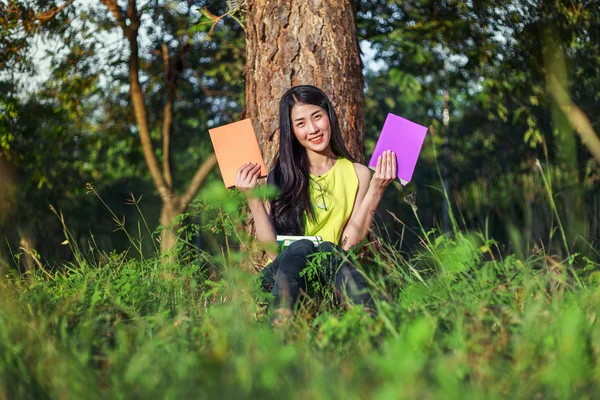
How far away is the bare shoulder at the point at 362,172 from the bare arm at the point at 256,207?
1.82 feet

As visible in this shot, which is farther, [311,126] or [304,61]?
[304,61]

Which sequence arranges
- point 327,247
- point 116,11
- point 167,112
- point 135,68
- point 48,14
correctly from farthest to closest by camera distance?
point 167,112 < point 135,68 < point 116,11 < point 48,14 < point 327,247

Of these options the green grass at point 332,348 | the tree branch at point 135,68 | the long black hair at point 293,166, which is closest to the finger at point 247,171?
the long black hair at point 293,166

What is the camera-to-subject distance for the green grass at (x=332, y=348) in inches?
70.0

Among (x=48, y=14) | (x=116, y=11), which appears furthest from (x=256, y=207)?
A: (x=116, y=11)

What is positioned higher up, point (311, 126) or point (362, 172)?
point (311, 126)

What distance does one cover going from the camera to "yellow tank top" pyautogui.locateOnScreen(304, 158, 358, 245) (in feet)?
12.7

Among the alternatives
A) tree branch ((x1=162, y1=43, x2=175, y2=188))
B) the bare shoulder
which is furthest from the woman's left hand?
tree branch ((x1=162, y1=43, x2=175, y2=188))

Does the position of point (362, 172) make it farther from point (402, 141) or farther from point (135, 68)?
point (135, 68)

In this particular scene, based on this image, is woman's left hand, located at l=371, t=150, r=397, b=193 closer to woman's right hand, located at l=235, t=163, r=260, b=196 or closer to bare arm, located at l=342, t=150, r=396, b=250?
bare arm, located at l=342, t=150, r=396, b=250

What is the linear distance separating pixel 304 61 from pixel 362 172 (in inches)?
33.8

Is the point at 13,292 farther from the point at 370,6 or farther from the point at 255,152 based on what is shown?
the point at 370,6

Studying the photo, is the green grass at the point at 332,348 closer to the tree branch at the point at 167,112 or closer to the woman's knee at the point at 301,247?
the woman's knee at the point at 301,247

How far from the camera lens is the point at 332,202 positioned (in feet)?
12.7
